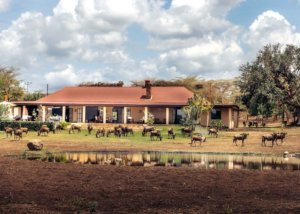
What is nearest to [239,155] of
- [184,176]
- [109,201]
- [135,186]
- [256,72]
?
[184,176]

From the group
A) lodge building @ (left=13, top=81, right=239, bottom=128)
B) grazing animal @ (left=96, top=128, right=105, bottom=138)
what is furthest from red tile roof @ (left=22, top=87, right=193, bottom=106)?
grazing animal @ (left=96, top=128, right=105, bottom=138)

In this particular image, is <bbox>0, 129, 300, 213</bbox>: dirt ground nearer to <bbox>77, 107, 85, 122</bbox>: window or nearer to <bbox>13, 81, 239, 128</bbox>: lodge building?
<bbox>13, 81, 239, 128</bbox>: lodge building

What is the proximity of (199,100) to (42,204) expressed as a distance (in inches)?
1773

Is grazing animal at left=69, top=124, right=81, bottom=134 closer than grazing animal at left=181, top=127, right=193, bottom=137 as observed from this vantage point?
No

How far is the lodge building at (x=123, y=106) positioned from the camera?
67688 mm

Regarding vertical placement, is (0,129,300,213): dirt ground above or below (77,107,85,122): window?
below

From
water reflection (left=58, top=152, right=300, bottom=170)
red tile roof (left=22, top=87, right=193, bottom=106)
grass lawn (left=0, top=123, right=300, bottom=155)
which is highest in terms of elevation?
red tile roof (left=22, top=87, right=193, bottom=106)

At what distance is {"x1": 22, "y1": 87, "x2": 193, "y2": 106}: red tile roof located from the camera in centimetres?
6925

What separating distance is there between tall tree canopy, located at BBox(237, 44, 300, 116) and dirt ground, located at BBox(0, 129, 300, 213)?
46.7 m

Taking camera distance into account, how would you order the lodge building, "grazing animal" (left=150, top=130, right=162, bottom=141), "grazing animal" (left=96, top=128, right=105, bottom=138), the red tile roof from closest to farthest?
"grazing animal" (left=150, top=130, right=162, bottom=141)
"grazing animal" (left=96, top=128, right=105, bottom=138)
the lodge building
the red tile roof

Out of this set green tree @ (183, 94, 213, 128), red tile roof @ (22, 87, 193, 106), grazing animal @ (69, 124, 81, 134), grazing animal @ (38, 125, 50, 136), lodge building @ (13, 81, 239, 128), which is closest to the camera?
grazing animal @ (38, 125, 50, 136)

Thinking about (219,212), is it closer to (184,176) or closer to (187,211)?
(187,211)

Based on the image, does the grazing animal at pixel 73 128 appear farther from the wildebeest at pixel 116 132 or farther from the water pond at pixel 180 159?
the water pond at pixel 180 159

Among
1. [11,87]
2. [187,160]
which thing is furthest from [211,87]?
[187,160]
